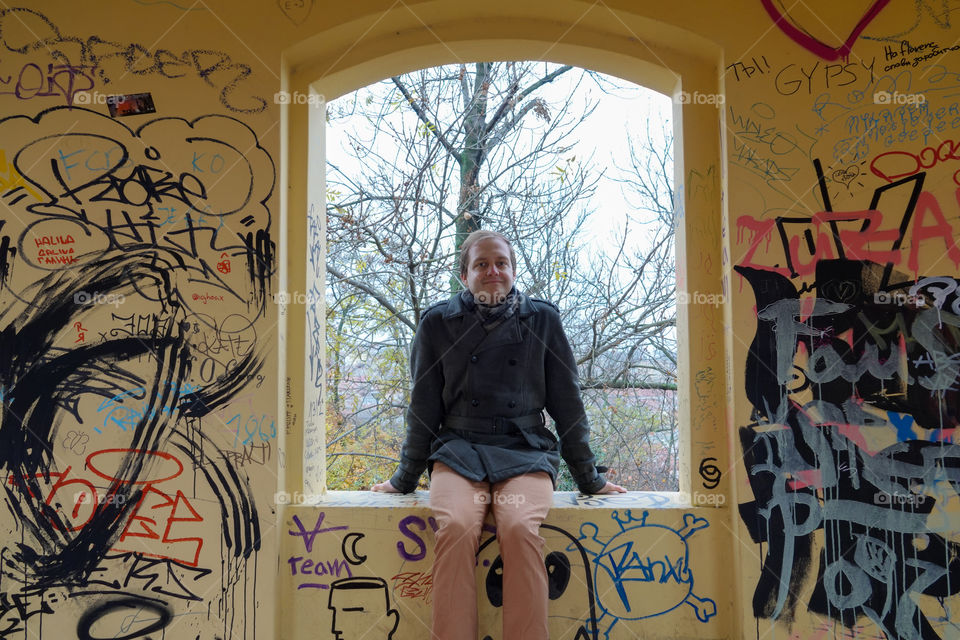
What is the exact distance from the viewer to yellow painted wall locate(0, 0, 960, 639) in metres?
2.81

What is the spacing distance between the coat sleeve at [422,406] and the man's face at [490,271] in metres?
0.29

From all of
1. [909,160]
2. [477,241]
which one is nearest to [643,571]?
[477,241]

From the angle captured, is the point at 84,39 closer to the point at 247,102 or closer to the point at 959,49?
the point at 247,102

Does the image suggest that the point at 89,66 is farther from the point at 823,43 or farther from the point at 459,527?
the point at 823,43

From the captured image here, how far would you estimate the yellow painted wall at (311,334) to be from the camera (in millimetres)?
2811

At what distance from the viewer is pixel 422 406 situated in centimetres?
308

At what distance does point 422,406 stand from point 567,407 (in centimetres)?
65

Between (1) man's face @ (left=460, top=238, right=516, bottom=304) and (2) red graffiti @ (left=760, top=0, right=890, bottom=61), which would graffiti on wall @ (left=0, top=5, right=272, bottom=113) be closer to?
(1) man's face @ (left=460, top=238, right=516, bottom=304)

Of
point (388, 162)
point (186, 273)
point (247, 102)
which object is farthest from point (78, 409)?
point (388, 162)

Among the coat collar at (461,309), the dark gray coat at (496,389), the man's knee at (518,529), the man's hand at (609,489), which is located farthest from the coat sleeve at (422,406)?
the man's hand at (609,489)

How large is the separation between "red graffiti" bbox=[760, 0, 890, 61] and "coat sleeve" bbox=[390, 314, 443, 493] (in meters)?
2.01

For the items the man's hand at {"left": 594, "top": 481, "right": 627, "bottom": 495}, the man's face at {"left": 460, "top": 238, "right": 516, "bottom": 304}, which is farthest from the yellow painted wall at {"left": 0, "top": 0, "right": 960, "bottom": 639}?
the man's face at {"left": 460, "top": 238, "right": 516, "bottom": 304}

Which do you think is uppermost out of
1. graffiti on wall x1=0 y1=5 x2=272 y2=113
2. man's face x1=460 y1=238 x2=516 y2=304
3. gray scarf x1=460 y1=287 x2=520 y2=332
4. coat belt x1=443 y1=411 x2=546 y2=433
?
graffiti on wall x1=0 y1=5 x2=272 y2=113

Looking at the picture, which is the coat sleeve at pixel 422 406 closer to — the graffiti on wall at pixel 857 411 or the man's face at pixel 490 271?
the man's face at pixel 490 271
